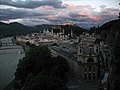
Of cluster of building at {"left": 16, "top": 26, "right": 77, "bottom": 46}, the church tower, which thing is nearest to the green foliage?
the church tower

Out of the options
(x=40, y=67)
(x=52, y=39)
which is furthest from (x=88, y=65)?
(x=52, y=39)

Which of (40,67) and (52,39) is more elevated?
(40,67)

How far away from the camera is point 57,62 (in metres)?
17.1

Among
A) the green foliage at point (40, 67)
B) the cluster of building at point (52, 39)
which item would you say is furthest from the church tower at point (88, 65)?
the cluster of building at point (52, 39)

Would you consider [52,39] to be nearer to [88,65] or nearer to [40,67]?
[88,65]

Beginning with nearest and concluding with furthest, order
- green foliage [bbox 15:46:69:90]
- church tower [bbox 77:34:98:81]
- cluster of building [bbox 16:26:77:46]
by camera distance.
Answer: green foliage [bbox 15:46:69:90], church tower [bbox 77:34:98:81], cluster of building [bbox 16:26:77:46]

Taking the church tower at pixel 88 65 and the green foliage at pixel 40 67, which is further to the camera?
the church tower at pixel 88 65

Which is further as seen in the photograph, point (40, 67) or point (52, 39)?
point (52, 39)

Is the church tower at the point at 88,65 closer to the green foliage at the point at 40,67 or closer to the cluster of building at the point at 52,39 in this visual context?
the green foliage at the point at 40,67

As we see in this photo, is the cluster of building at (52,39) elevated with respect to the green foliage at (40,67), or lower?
lower

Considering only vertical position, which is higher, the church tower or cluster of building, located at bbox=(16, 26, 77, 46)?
the church tower

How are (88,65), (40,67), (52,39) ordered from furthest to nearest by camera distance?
1. (52,39)
2. (88,65)
3. (40,67)

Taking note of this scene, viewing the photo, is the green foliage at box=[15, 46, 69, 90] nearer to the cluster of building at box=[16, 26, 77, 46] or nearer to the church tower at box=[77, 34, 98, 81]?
the church tower at box=[77, 34, 98, 81]

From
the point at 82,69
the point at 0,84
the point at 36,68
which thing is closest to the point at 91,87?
the point at 82,69
